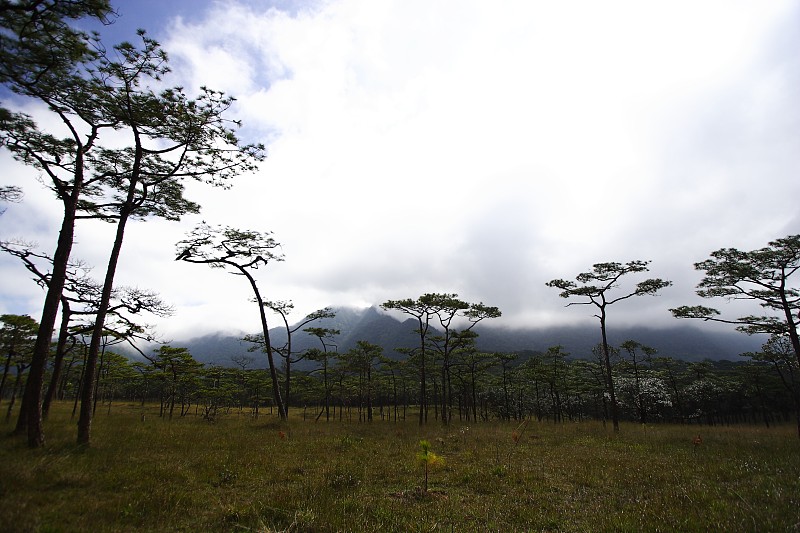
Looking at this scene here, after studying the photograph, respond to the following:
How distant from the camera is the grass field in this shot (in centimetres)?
550

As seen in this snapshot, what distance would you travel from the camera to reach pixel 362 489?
8164 millimetres

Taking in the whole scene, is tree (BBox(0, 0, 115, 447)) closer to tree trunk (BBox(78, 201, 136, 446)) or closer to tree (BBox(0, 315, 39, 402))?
tree trunk (BBox(78, 201, 136, 446))

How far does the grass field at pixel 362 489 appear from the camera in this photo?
550 cm

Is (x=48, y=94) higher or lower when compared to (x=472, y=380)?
higher

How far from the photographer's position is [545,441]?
18.8 metres

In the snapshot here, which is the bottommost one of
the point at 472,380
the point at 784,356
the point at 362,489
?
the point at 472,380

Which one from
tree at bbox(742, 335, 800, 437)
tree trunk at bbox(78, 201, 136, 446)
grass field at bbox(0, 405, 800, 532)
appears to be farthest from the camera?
tree at bbox(742, 335, 800, 437)

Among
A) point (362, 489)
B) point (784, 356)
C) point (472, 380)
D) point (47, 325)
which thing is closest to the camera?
point (362, 489)

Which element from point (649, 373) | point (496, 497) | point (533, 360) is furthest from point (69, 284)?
point (649, 373)

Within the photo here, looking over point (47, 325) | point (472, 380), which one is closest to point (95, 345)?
point (47, 325)

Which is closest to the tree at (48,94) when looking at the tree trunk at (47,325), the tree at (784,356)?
the tree trunk at (47,325)

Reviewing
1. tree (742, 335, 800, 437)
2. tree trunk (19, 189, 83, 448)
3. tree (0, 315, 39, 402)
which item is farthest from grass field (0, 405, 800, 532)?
tree (0, 315, 39, 402)

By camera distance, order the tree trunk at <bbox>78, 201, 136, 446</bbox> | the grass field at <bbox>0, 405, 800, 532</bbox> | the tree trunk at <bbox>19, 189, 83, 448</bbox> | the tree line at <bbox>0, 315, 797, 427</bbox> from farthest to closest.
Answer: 1. the tree line at <bbox>0, 315, 797, 427</bbox>
2. the tree trunk at <bbox>78, 201, 136, 446</bbox>
3. the tree trunk at <bbox>19, 189, 83, 448</bbox>
4. the grass field at <bbox>0, 405, 800, 532</bbox>

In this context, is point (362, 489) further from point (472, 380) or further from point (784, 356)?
point (472, 380)
